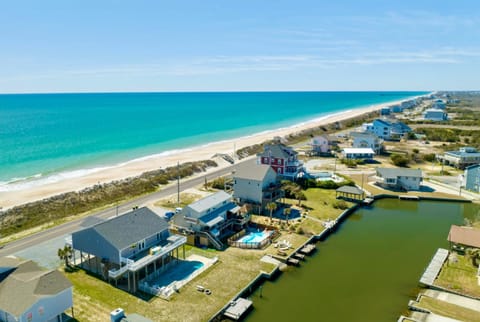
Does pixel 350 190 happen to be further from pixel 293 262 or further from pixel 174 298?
pixel 174 298

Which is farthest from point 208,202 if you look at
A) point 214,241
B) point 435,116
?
point 435,116

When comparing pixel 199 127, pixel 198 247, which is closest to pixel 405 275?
pixel 198 247

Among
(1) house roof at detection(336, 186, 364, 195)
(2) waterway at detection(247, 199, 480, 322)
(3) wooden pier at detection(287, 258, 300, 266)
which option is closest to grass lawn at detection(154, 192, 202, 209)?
(3) wooden pier at detection(287, 258, 300, 266)

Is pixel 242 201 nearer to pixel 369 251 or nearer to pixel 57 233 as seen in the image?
pixel 369 251

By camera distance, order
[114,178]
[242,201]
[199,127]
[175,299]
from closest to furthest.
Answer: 1. [175,299]
2. [242,201]
3. [114,178]
4. [199,127]

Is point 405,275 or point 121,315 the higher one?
point 121,315

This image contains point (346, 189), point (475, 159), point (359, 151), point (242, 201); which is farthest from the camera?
point (359, 151)
